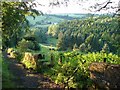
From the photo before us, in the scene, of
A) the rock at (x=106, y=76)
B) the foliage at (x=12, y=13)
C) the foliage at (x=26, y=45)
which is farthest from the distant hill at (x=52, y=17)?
the rock at (x=106, y=76)

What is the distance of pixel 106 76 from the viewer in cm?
1502

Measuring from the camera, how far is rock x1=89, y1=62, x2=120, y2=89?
14.8 meters

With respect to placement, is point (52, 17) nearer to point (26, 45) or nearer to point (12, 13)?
point (26, 45)

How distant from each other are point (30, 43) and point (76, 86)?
23.5m

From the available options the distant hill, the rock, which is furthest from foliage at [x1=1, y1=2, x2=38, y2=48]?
the rock

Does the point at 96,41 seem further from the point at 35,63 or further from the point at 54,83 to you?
the point at 54,83

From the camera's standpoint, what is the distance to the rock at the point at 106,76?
14.8 meters

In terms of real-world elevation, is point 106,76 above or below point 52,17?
below

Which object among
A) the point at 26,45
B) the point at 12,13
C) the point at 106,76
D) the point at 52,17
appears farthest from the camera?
the point at 52,17

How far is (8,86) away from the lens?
1478cm

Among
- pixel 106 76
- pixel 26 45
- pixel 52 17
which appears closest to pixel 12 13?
pixel 106 76

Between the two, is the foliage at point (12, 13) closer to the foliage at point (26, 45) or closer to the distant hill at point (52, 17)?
the distant hill at point (52, 17)

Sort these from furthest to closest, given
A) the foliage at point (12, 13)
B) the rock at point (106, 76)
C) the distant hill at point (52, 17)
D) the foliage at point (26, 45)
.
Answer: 1. the foliage at point (26, 45)
2. the distant hill at point (52, 17)
3. the rock at point (106, 76)
4. the foliage at point (12, 13)

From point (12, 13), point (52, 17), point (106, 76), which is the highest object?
point (12, 13)
